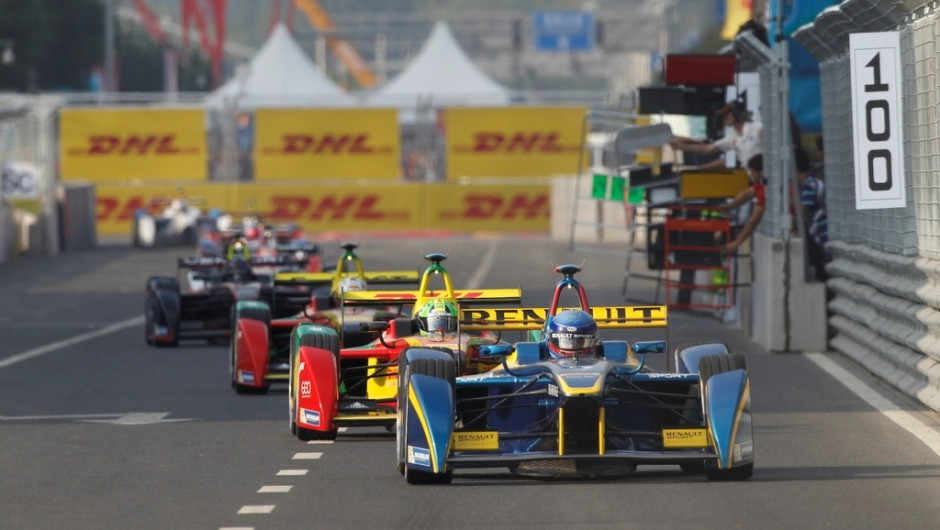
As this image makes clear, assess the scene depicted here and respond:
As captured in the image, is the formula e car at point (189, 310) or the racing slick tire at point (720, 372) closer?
the racing slick tire at point (720, 372)

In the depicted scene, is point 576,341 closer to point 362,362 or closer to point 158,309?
point 362,362

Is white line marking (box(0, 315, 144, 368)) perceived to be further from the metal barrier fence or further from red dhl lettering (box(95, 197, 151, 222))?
red dhl lettering (box(95, 197, 151, 222))

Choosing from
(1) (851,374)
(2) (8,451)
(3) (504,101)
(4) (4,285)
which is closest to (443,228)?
(3) (504,101)

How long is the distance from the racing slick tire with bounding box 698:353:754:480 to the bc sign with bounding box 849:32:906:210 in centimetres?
408

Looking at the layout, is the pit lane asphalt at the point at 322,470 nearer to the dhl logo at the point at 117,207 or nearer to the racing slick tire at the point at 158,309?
the racing slick tire at the point at 158,309

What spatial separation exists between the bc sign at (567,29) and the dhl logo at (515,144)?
42.5m

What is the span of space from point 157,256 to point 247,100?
18.7 metres

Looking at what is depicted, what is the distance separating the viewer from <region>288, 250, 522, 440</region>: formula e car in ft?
39.2

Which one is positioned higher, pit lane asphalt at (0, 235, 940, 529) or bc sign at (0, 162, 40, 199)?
bc sign at (0, 162, 40, 199)

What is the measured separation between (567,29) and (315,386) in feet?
274

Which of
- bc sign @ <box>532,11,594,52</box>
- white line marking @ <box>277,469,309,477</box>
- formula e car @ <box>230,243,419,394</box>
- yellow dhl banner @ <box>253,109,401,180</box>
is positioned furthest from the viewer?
bc sign @ <box>532,11,594,52</box>

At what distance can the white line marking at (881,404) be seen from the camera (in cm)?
1187

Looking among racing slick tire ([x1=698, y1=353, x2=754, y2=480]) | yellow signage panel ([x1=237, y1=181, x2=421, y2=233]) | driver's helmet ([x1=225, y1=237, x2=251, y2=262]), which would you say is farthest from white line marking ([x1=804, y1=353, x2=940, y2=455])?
yellow signage panel ([x1=237, y1=181, x2=421, y2=233])

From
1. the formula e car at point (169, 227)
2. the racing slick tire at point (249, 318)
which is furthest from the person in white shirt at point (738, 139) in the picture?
the formula e car at point (169, 227)
